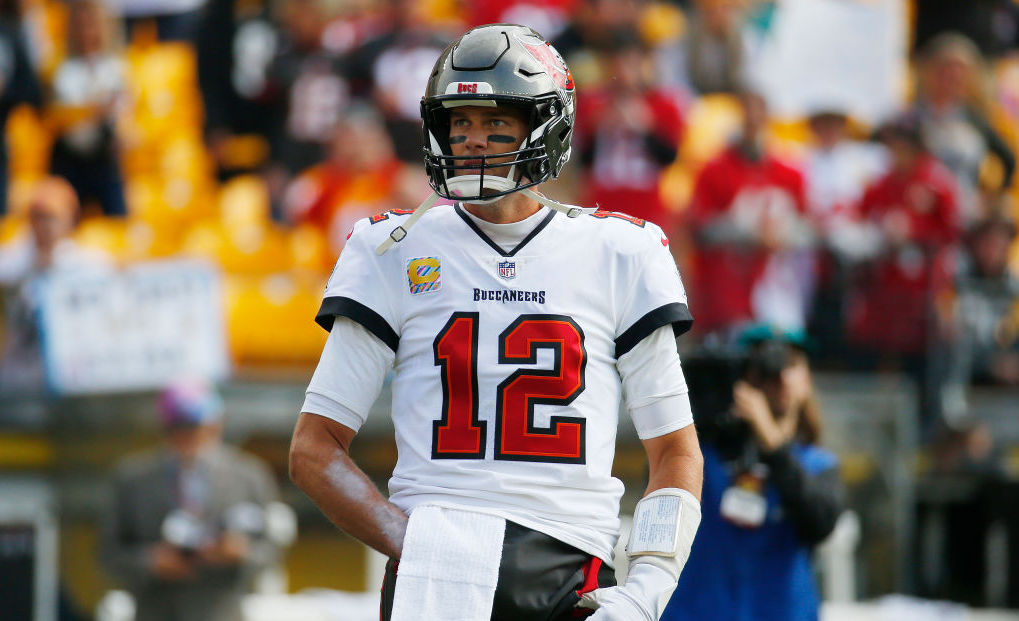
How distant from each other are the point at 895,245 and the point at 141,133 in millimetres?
6595

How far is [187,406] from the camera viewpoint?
807cm

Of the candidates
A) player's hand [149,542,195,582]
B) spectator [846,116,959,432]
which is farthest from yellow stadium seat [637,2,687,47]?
player's hand [149,542,195,582]

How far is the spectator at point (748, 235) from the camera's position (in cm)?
953

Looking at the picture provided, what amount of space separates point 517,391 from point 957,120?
9316 mm

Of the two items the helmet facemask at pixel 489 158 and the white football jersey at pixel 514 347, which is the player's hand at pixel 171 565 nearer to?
the white football jersey at pixel 514 347

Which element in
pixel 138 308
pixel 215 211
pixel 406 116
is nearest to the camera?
pixel 138 308

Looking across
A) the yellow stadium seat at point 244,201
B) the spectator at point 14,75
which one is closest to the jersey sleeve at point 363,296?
the yellow stadium seat at point 244,201

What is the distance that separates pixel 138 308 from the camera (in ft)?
29.9

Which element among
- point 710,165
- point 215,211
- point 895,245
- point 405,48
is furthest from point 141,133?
point 895,245

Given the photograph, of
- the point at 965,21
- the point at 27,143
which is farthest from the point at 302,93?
the point at 965,21

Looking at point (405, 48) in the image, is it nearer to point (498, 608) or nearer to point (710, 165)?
point (710, 165)

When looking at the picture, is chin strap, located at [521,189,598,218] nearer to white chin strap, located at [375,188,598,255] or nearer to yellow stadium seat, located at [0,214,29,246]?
white chin strap, located at [375,188,598,255]

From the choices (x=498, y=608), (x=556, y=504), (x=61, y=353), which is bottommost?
(x=61, y=353)

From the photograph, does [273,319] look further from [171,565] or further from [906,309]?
[906,309]
